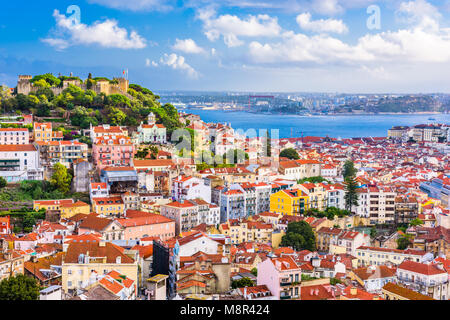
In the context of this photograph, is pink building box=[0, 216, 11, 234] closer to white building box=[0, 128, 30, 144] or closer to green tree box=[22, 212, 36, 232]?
green tree box=[22, 212, 36, 232]

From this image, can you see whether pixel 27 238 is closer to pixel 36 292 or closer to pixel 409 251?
pixel 36 292

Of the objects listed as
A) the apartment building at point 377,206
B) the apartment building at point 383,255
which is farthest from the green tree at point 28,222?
the apartment building at point 377,206

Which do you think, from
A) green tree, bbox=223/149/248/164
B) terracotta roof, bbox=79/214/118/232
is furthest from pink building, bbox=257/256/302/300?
green tree, bbox=223/149/248/164

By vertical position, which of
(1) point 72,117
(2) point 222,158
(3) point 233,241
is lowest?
(3) point 233,241

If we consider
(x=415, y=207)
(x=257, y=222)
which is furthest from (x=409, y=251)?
(x=415, y=207)

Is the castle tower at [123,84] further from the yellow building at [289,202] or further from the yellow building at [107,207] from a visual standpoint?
the yellow building at [289,202]
